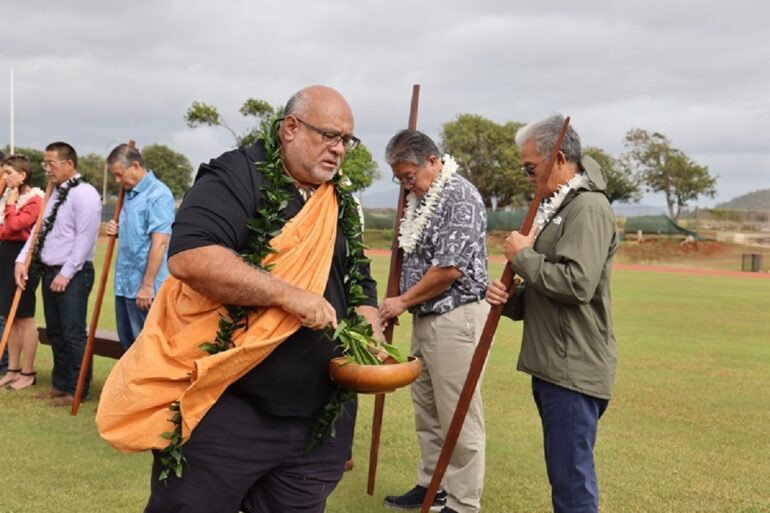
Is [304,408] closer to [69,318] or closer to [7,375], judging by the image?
[69,318]

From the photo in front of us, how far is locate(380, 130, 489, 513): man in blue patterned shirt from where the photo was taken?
530cm

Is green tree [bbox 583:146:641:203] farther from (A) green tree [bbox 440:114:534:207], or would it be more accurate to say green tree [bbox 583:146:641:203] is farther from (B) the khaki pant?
(B) the khaki pant

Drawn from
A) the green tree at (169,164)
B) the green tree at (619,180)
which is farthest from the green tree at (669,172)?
the green tree at (169,164)

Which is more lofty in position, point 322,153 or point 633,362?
point 322,153

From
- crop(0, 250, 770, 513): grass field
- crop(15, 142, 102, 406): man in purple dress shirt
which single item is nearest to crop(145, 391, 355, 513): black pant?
crop(0, 250, 770, 513): grass field

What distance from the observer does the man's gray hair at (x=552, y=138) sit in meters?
4.23

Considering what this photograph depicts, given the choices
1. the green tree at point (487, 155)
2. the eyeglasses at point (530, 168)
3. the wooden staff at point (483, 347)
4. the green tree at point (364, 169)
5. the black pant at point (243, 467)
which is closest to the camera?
the black pant at point (243, 467)

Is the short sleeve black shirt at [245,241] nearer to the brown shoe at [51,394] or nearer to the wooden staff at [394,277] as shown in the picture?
the wooden staff at [394,277]

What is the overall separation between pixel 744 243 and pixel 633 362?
4687 cm

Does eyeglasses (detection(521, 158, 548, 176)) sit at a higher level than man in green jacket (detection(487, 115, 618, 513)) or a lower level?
higher

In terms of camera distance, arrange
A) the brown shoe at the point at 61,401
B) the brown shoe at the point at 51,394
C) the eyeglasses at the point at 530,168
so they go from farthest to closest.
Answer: the brown shoe at the point at 51,394, the brown shoe at the point at 61,401, the eyeglasses at the point at 530,168

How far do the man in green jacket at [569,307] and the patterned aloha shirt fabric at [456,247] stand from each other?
94 cm

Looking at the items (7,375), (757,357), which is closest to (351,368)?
(7,375)

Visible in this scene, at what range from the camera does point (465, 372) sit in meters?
5.39
